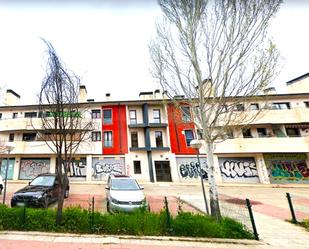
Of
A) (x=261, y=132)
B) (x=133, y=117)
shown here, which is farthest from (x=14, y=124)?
(x=261, y=132)

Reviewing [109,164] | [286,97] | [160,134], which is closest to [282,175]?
[286,97]

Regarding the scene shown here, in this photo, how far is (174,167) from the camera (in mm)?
21953

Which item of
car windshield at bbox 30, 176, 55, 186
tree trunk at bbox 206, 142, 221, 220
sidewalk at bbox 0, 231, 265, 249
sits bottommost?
sidewalk at bbox 0, 231, 265, 249

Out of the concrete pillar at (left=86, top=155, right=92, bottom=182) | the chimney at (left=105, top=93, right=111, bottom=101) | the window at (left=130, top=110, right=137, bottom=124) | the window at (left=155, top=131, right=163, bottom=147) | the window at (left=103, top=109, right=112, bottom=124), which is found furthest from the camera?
the chimney at (left=105, top=93, right=111, bottom=101)

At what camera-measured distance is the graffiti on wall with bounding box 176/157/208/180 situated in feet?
71.9

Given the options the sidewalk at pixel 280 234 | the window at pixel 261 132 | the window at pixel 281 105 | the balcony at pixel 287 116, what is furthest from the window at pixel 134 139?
the window at pixel 281 105

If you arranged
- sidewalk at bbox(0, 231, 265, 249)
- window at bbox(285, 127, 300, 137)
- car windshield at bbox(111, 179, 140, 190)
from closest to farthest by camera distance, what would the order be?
sidewalk at bbox(0, 231, 265, 249)
car windshield at bbox(111, 179, 140, 190)
window at bbox(285, 127, 300, 137)

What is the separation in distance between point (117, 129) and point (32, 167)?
1060cm

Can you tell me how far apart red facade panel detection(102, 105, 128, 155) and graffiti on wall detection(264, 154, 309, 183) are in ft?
55.6

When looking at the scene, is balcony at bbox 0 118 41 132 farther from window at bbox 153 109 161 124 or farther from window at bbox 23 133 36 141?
window at bbox 153 109 161 124

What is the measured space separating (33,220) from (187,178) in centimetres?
1794

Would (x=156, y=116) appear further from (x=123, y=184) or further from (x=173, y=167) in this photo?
(x=123, y=184)

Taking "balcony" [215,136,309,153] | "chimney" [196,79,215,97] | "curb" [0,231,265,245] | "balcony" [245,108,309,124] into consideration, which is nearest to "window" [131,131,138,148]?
"balcony" [215,136,309,153]

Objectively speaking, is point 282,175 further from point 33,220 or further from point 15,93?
point 15,93
